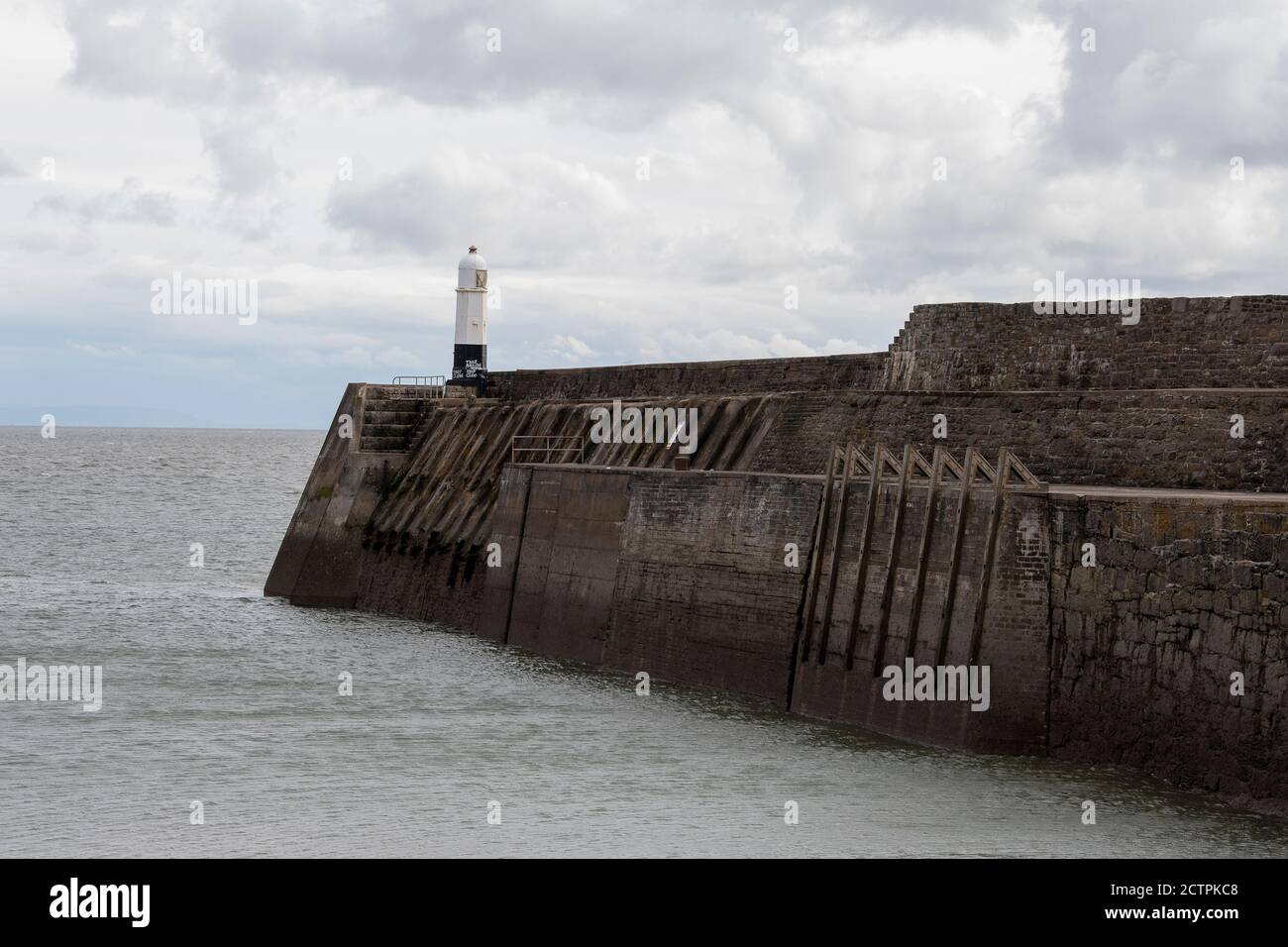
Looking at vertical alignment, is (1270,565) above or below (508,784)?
above

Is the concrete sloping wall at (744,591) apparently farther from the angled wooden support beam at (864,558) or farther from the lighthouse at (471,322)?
the lighthouse at (471,322)

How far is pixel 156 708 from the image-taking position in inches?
966

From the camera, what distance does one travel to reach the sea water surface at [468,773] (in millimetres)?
16906

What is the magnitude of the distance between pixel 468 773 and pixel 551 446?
1530 cm

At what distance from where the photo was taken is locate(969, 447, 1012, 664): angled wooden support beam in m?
19.9

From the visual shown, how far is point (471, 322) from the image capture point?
141 feet

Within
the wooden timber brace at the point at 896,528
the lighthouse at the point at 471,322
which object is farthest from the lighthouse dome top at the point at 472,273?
the wooden timber brace at the point at 896,528

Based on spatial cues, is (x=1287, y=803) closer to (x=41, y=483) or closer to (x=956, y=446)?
(x=956, y=446)

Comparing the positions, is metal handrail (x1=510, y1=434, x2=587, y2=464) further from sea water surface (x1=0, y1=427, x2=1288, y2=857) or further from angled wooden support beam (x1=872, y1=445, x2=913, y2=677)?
angled wooden support beam (x1=872, y1=445, x2=913, y2=677)

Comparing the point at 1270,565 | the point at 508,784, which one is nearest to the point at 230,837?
the point at 508,784

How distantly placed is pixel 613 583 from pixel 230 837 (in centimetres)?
1148

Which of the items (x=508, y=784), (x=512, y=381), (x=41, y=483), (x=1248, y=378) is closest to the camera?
(x=508, y=784)

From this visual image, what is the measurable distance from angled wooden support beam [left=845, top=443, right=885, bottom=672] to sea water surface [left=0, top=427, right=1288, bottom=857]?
1114mm

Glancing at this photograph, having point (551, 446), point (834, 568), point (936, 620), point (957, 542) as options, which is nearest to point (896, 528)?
point (957, 542)
